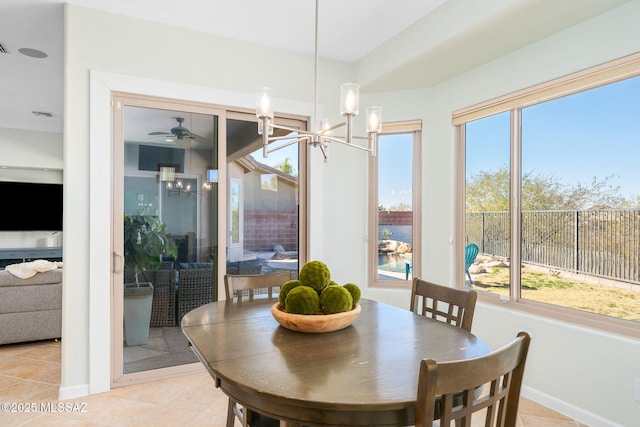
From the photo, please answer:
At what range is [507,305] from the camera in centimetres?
292

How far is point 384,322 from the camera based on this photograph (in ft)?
5.88

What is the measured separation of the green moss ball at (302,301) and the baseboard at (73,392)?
2.06 m

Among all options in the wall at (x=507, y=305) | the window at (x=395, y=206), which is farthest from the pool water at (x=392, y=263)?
the wall at (x=507, y=305)

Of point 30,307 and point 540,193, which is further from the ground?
point 540,193

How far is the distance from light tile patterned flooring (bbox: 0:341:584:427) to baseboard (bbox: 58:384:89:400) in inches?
1.5

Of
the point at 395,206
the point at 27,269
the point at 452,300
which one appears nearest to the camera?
the point at 452,300

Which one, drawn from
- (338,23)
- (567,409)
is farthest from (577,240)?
(338,23)

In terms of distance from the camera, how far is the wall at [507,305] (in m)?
2.19

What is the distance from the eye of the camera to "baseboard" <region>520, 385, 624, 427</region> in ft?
7.33

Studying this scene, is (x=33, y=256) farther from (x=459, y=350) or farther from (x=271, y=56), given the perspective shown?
(x=459, y=350)

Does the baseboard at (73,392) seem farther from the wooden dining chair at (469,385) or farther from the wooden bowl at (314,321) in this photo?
the wooden dining chair at (469,385)

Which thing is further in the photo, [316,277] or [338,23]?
[338,23]

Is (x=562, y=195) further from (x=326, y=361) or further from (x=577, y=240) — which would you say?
(x=326, y=361)

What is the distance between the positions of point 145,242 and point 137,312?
1.80 ft
